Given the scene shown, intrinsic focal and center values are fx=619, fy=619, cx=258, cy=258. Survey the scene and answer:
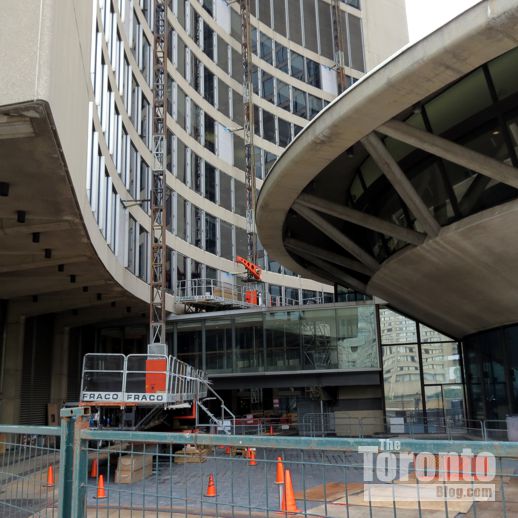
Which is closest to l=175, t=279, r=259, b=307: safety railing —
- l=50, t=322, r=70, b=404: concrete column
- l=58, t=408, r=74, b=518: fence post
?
l=50, t=322, r=70, b=404: concrete column

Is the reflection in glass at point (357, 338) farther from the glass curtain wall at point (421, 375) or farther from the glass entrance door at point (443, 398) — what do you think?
Result: the glass entrance door at point (443, 398)

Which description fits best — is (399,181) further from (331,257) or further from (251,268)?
(251,268)

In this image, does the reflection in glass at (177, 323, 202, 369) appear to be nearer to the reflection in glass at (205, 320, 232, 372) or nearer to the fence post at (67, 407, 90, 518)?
the reflection in glass at (205, 320, 232, 372)

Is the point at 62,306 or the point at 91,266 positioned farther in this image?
the point at 62,306

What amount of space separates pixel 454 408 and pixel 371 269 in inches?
650

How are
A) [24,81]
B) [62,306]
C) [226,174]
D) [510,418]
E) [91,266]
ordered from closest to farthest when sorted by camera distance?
[24,81] → [510,418] → [91,266] → [62,306] → [226,174]

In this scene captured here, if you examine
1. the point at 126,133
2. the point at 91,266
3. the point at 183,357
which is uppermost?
the point at 126,133

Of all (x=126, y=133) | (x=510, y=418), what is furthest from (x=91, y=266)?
(x=510, y=418)

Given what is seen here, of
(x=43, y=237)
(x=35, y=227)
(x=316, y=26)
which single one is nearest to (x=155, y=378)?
(x=43, y=237)

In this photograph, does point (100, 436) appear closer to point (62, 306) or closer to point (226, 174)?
point (62, 306)

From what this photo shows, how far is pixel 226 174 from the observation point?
158 ft

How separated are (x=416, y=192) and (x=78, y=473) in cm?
1073

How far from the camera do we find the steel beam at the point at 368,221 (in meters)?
14.8

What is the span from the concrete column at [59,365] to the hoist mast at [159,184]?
177 inches
